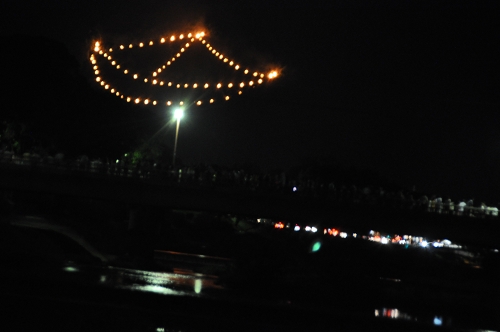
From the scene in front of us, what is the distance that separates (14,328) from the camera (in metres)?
10.2

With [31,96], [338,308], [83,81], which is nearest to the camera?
[338,308]

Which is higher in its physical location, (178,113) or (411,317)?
(178,113)

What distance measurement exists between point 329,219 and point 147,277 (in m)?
14.4

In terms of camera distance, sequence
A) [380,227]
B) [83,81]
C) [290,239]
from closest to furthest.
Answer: [380,227] < [290,239] < [83,81]

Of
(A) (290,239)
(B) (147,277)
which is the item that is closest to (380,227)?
(A) (290,239)

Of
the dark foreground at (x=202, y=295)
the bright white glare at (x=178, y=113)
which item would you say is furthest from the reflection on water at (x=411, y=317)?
the bright white glare at (x=178, y=113)

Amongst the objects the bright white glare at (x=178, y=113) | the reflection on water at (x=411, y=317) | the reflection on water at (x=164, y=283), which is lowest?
the reflection on water at (x=411, y=317)

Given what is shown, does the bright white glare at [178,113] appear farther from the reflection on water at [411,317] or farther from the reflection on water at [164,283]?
the reflection on water at [411,317]

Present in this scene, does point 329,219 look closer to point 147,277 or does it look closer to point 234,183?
point 234,183

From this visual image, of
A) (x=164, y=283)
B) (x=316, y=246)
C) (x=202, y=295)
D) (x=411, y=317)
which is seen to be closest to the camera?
(x=202, y=295)

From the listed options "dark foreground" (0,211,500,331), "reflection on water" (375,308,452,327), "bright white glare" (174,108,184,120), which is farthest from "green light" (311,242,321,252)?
"reflection on water" (375,308,452,327)

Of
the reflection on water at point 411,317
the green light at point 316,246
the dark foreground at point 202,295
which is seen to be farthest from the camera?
the green light at point 316,246

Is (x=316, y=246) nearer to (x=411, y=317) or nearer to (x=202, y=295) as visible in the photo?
(x=411, y=317)

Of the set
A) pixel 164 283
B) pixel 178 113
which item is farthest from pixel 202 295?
pixel 178 113
